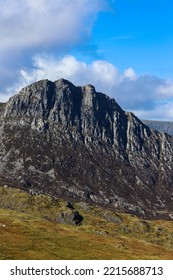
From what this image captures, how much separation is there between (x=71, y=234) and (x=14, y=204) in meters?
103

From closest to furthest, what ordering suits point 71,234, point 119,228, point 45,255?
point 45,255 → point 71,234 → point 119,228

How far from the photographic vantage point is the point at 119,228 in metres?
186
